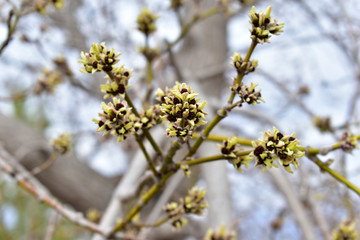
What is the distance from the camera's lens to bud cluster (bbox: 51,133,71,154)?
979mm

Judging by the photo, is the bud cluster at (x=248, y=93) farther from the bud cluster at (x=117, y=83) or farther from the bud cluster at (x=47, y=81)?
the bud cluster at (x=47, y=81)

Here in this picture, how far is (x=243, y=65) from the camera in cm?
49

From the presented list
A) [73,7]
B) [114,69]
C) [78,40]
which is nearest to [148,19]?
[114,69]

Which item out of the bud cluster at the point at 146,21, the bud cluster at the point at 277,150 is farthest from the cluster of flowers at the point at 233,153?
the bud cluster at the point at 146,21

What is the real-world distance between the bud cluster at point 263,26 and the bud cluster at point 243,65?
0.04m

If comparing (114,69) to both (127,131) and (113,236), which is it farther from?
(113,236)

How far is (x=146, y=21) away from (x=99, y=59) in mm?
520

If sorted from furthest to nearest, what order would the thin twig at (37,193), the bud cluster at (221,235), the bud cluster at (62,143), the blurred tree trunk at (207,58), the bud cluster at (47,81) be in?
the blurred tree trunk at (207,58) → the bud cluster at (47,81) → the bud cluster at (62,143) → the thin twig at (37,193) → the bud cluster at (221,235)

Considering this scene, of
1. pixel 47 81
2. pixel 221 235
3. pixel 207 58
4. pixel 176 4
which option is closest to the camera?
pixel 221 235

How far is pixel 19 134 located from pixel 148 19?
1.69 meters

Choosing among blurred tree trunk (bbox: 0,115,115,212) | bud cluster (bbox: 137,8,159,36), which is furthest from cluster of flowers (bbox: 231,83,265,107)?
blurred tree trunk (bbox: 0,115,115,212)

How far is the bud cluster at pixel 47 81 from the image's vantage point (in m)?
1.35

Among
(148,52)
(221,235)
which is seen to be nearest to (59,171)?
(148,52)

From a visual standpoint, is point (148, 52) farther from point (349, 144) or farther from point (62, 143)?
point (349, 144)
